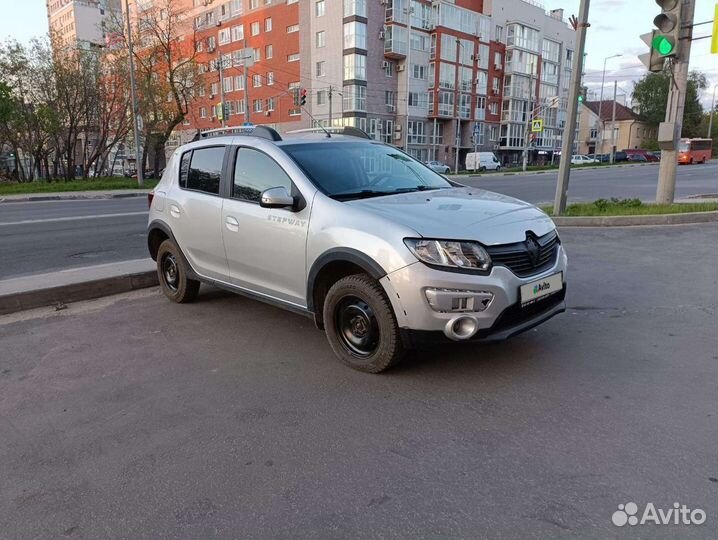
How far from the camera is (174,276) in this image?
5926 mm

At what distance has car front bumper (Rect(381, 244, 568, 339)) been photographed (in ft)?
11.2

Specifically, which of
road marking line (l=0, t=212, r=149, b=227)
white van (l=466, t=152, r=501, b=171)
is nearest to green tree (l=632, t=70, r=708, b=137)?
white van (l=466, t=152, r=501, b=171)

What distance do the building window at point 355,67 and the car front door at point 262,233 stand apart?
167 feet

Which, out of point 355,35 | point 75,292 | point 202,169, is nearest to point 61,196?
point 75,292

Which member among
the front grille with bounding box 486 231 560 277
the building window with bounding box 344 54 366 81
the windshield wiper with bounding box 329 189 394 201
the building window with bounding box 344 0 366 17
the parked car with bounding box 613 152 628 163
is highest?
the building window with bounding box 344 0 366 17

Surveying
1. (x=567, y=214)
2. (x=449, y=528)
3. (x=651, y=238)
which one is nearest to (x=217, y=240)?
(x=449, y=528)

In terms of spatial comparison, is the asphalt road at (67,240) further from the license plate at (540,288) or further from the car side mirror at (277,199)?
the license plate at (540,288)

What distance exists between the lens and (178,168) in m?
5.73

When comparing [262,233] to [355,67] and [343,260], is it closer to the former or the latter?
[343,260]

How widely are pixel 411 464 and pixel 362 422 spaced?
0.51 metres

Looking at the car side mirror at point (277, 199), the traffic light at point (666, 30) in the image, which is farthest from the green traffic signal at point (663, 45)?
the car side mirror at point (277, 199)

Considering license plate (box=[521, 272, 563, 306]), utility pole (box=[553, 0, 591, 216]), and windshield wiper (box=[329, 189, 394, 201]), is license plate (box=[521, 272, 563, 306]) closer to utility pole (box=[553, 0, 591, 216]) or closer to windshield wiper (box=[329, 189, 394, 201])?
windshield wiper (box=[329, 189, 394, 201])

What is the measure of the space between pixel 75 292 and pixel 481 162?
2086 inches

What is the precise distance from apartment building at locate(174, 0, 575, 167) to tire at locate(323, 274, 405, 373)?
144ft
